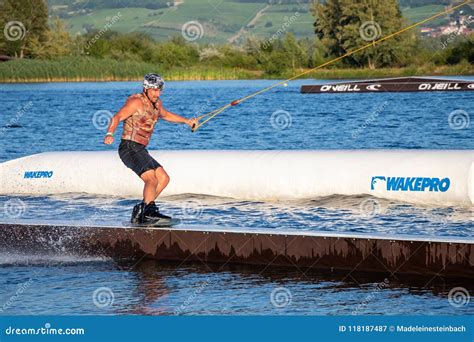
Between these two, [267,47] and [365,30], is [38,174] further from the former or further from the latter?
[365,30]

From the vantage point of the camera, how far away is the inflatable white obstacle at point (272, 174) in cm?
1780

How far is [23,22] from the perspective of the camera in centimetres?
11056

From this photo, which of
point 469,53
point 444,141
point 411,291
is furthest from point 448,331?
point 469,53

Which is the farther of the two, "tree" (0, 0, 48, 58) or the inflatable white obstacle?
"tree" (0, 0, 48, 58)

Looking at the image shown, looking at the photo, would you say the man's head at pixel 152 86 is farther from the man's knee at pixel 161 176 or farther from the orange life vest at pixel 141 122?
→ the man's knee at pixel 161 176

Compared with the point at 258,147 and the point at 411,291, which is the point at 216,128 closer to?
the point at 258,147

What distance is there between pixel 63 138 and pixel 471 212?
2763cm

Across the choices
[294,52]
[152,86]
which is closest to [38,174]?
[152,86]

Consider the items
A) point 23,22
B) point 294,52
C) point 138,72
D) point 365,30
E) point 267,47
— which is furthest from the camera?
point 23,22

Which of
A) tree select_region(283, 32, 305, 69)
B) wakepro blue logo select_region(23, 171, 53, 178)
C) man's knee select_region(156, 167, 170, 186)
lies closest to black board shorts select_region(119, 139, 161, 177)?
man's knee select_region(156, 167, 170, 186)

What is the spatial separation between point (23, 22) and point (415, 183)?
96.7 metres

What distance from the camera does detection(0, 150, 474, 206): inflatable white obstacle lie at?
701 inches

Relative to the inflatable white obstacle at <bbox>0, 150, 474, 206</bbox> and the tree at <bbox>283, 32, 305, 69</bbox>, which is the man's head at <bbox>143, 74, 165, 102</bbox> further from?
the tree at <bbox>283, 32, 305, 69</bbox>

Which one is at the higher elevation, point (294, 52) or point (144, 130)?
point (294, 52)
